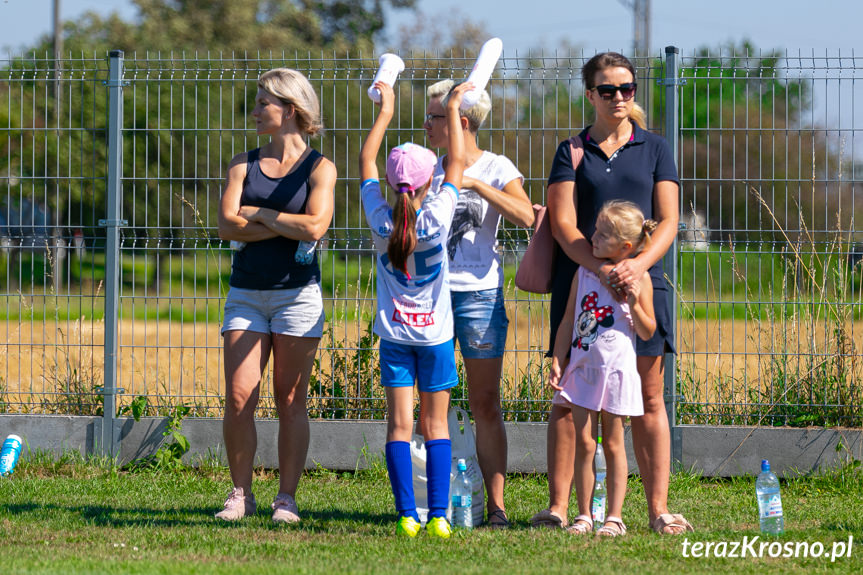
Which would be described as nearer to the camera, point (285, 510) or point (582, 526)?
point (582, 526)

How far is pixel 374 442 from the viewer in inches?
251

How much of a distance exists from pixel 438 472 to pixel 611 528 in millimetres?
773

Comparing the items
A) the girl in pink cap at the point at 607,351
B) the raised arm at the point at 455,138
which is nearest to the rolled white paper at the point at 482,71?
the raised arm at the point at 455,138

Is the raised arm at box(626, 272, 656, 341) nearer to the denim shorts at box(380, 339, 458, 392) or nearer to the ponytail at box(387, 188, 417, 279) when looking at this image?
the denim shorts at box(380, 339, 458, 392)

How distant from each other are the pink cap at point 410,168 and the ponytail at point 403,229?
5cm

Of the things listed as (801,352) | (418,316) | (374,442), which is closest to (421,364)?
(418,316)

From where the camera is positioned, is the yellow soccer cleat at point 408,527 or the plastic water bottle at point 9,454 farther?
the plastic water bottle at point 9,454

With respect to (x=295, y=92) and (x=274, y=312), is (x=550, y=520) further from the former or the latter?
(x=295, y=92)

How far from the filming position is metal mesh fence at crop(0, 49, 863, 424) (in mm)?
6238

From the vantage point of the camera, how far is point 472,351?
4.53 meters

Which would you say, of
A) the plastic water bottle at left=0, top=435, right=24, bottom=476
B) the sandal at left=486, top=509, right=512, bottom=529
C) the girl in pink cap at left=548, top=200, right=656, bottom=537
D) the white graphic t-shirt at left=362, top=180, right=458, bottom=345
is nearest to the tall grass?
the sandal at left=486, top=509, right=512, bottom=529

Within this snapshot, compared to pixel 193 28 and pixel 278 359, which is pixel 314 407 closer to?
pixel 278 359

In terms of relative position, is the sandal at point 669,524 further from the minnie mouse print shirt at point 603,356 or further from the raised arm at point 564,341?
the raised arm at point 564,341

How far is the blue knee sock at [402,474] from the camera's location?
13.9 feet
